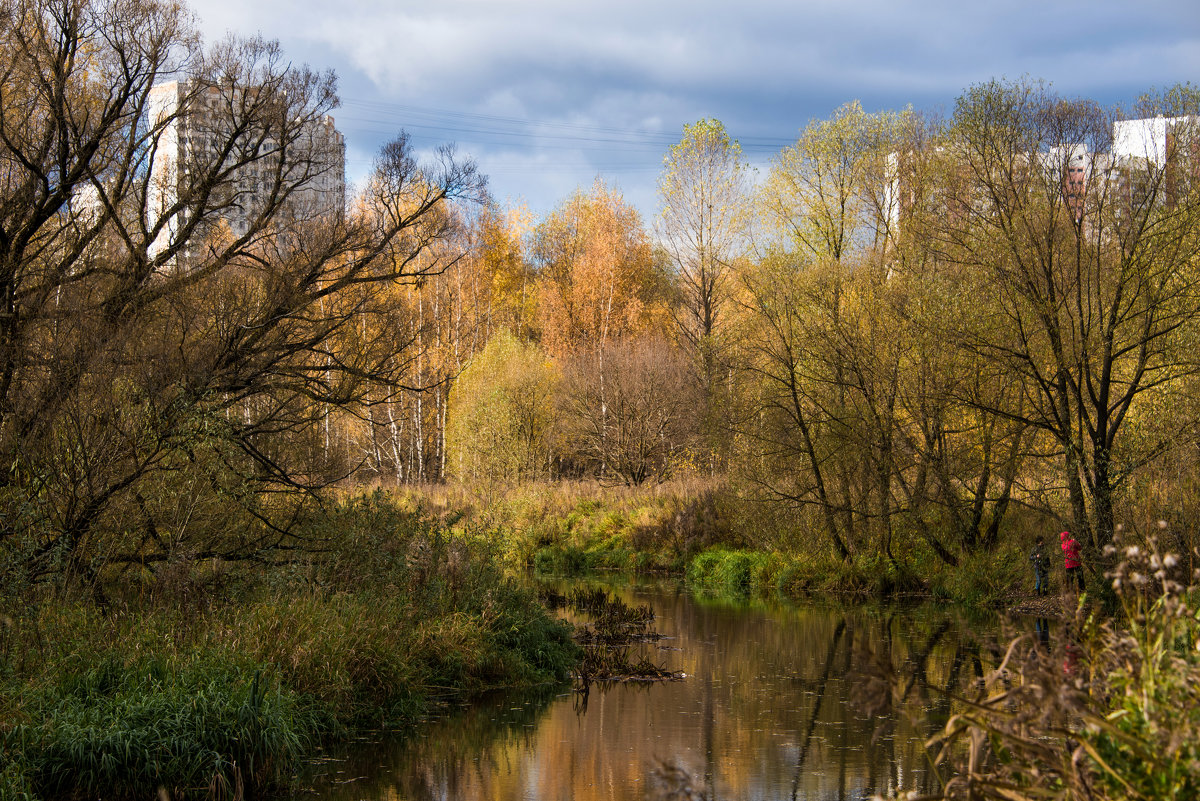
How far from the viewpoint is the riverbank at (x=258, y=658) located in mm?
8125

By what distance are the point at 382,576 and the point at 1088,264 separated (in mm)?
14581

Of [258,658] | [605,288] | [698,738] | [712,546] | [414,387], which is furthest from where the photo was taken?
[605,288]

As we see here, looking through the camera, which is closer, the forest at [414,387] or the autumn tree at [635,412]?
the forest at [414,387]

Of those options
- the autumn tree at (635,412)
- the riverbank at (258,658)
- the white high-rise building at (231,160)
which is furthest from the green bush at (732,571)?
the white high-rise building at (231,160)

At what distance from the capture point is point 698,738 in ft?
35.6

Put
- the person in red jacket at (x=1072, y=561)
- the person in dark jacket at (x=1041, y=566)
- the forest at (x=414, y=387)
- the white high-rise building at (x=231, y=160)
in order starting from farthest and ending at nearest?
the person in dark jacket at (x=1041, y=566) → the person in red jacket at (x=1072, y=561) → the white high-rise building at (x=231, y=160) → the forest at (x=414, y=387)

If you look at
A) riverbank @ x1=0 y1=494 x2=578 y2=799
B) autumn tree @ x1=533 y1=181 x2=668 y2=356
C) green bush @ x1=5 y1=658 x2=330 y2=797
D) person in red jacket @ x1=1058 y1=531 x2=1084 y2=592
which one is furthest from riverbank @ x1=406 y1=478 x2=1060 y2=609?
autumn tree @ x1=533 y1=181 x2=668 y2=356

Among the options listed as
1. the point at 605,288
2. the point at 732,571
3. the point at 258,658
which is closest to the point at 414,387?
the point at 732,571

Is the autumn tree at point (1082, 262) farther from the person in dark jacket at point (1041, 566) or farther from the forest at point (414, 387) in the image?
the person in dark jacket at point (1041, 566)

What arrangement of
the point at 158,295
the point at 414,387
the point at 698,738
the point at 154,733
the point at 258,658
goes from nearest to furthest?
the point at 154,733 < the point at 258,658 < the point at 698,738 < the point at 158,295 < the point at 414,387

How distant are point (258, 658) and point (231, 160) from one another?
28.5 ft

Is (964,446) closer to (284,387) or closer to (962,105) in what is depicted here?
(962,105)

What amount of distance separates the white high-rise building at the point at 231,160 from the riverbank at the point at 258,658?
16.0 ft

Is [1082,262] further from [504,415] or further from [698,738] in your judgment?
[504,415]
